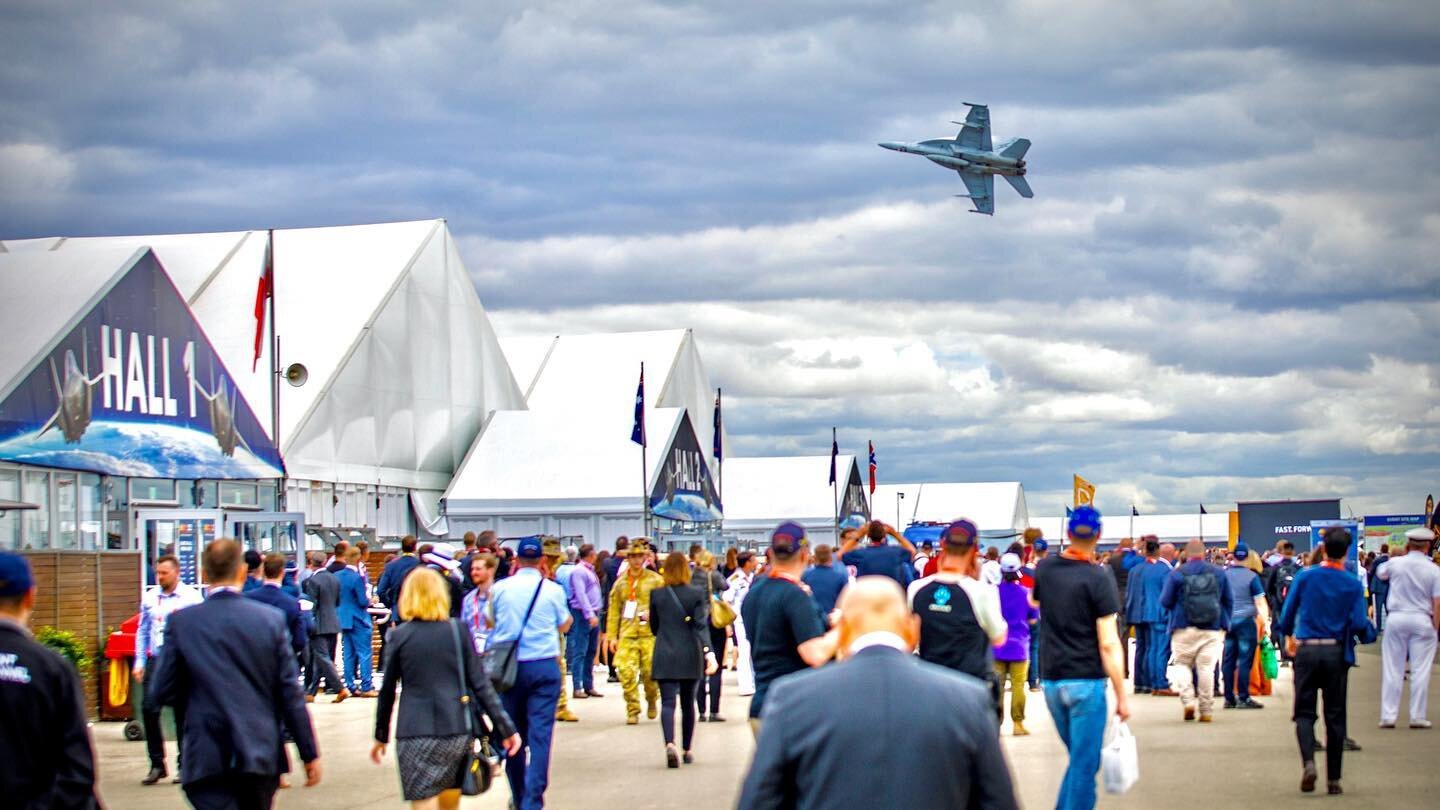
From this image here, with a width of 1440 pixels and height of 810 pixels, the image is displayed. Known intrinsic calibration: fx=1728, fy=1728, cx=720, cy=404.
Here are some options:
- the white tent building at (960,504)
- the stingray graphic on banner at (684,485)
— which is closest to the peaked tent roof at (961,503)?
the white tent building at (960,504)

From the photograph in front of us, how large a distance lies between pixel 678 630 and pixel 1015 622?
3.38 metres

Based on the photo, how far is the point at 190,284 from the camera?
4378 cm

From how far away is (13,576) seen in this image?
5.60 m

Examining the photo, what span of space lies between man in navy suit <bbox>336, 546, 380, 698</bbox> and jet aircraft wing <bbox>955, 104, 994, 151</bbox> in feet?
95.5

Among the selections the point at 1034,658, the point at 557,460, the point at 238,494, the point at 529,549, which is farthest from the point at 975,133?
the point at 529,549

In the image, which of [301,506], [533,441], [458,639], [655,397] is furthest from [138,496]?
[655,397]

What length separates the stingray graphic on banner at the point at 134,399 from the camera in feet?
72.9

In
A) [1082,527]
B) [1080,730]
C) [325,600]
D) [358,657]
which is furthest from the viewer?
[358,657]

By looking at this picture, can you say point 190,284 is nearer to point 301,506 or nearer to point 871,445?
point 301,506

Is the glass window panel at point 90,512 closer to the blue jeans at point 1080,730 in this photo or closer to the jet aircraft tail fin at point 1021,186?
the blue jeans at point 1080,730

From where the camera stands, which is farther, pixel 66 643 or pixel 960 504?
pixel 960 504

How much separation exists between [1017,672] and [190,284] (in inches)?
1286

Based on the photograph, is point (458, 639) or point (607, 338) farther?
point (607, 338)

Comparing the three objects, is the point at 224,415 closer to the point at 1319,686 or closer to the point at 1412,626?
the point at 1412,626
